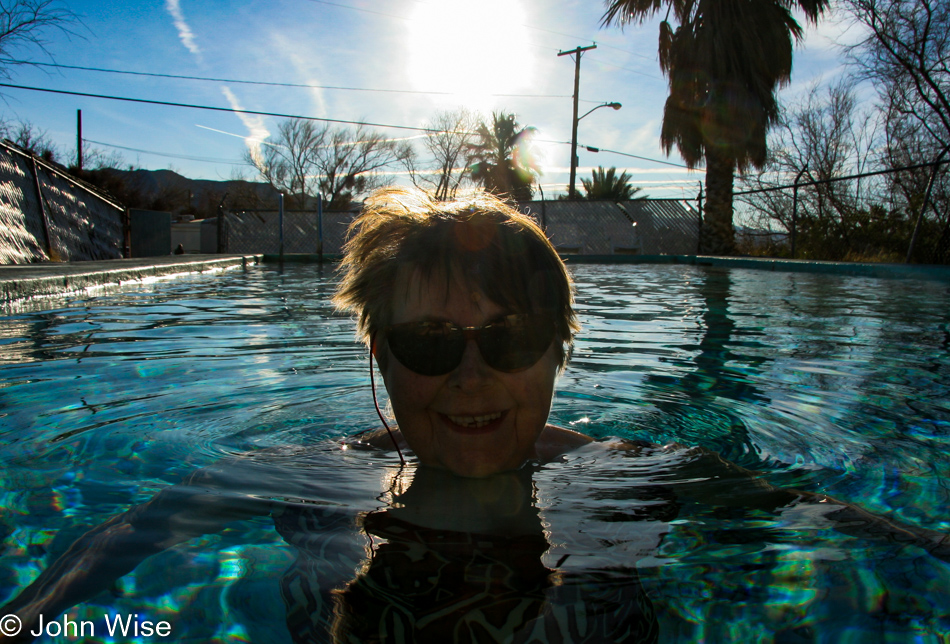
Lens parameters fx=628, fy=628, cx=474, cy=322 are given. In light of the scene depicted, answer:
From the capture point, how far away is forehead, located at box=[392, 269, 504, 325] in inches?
57.8

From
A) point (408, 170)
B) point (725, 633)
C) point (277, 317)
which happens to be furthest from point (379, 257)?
point (408, 170)

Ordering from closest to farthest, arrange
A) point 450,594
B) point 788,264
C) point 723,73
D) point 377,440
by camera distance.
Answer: point 450,594 → point 377,440 → point 788,264 → point 723,73

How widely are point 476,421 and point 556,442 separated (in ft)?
2.06

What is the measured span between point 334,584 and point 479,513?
0.38 m

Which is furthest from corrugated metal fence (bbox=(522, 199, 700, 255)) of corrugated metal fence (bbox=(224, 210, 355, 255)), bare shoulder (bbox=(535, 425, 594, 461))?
bare shoulder (bbox=(535, 425, 594, 461))

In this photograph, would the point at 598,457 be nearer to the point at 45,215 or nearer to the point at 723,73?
the point at 45,215

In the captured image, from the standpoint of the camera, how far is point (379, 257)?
1653 millimetres

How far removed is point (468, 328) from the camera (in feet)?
4.74

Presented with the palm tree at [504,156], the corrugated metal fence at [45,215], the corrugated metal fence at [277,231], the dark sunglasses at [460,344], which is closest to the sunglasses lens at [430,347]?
the dark sunglasses at [460,344]

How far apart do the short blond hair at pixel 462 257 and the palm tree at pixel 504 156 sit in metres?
36.3

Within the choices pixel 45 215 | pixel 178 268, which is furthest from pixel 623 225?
pixel 45 215

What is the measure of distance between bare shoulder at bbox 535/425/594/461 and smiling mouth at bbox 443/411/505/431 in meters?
0.46

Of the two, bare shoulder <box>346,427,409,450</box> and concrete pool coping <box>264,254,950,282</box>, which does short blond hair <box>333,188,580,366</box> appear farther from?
concrete pool coping <box>264,254,950,282</box>

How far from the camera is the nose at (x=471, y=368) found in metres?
1.44
